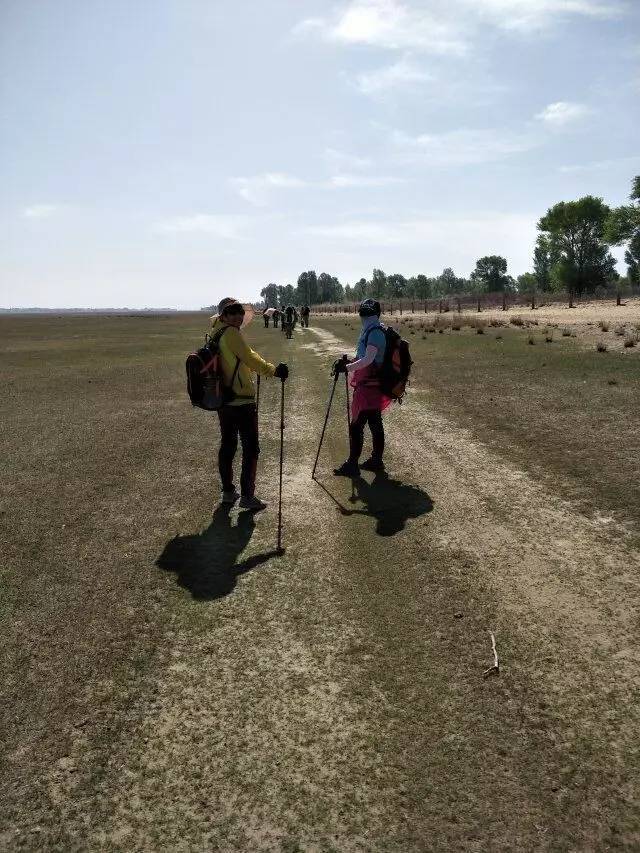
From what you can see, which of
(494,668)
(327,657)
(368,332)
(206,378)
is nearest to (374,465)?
(368,332)

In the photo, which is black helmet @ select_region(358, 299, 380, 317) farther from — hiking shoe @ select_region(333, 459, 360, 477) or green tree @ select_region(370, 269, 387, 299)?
green tree @ select_region(370, 269, 387, 299)

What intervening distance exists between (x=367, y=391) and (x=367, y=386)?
2.8 inches

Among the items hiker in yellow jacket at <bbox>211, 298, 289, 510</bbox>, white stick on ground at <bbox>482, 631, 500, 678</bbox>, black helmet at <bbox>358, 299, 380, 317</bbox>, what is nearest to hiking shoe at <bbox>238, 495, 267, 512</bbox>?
hiker in yellow jacket at <bbox>211, 298, 289, 510</bbox>

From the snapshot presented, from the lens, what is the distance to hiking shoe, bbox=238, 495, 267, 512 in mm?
6848

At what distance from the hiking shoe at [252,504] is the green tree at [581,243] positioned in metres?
79.5

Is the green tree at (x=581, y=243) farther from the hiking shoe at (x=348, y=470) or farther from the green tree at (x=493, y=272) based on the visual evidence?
the hiking shoe at (x=348, y=470)

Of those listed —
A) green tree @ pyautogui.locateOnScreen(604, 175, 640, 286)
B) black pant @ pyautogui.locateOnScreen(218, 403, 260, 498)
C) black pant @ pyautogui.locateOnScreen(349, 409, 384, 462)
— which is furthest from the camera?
green tree @ pyautogui.locateOnScreen(604, 175, 640, 286)

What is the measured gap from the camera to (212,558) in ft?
18.1

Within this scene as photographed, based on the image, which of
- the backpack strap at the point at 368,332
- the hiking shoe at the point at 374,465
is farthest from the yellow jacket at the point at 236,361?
the hiking shoe at the point at 374,465

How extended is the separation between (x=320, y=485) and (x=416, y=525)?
6.05 ft

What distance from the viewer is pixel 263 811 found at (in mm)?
2777

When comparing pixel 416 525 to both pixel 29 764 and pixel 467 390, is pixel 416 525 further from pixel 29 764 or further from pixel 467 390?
pixel 467 390

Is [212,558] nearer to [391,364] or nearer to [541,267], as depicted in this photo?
[391,364]

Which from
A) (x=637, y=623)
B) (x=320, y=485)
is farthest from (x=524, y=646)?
(x=320, y=485)
